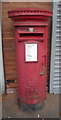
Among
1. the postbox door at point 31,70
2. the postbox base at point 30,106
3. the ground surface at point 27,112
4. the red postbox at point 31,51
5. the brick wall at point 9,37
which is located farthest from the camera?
the brick wall at point 9,37

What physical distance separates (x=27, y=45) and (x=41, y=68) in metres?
0.52

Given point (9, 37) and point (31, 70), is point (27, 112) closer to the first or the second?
point (31, 70)

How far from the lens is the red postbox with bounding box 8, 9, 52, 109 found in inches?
88.0

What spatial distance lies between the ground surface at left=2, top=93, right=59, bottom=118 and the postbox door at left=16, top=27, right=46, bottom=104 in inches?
9.8

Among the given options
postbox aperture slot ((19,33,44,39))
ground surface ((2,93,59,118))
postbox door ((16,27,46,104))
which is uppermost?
postbox aperture slot ((19,33,44,39))

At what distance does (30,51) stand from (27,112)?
1.26 m

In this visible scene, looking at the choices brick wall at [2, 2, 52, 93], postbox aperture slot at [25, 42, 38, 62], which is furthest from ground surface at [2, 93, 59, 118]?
postbox aperture slot at [25, 42, 38, 62]

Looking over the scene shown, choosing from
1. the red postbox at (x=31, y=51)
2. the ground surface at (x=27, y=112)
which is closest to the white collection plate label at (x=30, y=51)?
the red postbox at (x=31, y=51)

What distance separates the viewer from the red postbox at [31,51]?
2236 mm

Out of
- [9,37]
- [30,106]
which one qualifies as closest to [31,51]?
[9,37]

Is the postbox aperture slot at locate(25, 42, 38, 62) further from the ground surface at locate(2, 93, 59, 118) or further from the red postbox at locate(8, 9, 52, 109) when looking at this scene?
the ground surface at locate(2, 93, 59, 118)

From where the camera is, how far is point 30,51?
2355 millimetres

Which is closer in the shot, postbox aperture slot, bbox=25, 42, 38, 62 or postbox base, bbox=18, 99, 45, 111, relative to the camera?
postbox aperture slot, bbox=25, 42, 38, 62

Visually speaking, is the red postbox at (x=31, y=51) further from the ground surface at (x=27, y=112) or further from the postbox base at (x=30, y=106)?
the ground surface at (x=27, y=112)
